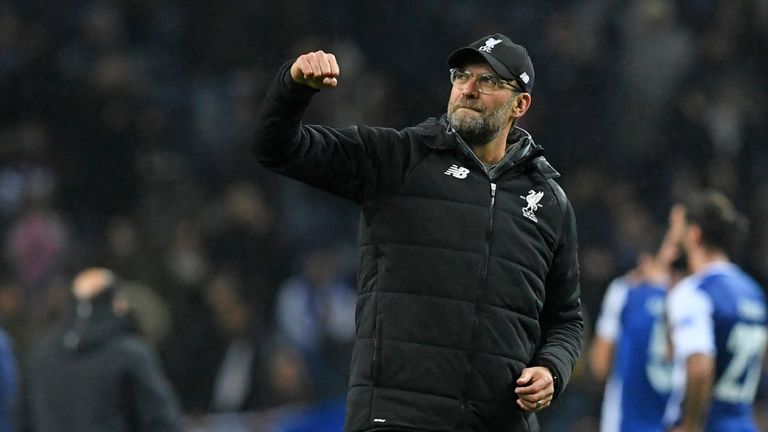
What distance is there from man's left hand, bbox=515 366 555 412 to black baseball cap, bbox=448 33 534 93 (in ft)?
2.96

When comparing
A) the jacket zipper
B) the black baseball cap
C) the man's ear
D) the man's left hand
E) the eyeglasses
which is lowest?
the man's left hand

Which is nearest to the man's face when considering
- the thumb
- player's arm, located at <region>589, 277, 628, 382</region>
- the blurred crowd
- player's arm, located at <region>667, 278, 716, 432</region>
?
the thumb

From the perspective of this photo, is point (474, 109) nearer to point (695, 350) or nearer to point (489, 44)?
point (489, 44)

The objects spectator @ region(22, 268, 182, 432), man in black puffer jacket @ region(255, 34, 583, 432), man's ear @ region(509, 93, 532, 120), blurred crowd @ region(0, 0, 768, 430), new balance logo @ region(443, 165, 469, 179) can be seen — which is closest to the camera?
man in black puffer jacket @ region(255, 34, 583, 432)

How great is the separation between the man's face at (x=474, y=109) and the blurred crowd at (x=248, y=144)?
6035 millimetres

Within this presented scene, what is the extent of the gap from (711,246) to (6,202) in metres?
6.52

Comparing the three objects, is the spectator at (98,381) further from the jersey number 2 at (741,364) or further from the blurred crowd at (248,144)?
the blurred crowd at (248,144)

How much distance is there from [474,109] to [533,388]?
87 centimetres

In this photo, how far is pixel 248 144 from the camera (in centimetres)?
1151

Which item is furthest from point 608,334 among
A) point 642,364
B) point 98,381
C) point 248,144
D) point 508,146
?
point 248,144

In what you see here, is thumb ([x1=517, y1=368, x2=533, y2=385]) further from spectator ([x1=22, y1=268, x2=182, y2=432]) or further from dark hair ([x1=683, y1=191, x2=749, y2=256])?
spectator ([x1=22, y1=268, x2=182, y2=432])

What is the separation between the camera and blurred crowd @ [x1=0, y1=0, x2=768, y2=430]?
11.0 meters

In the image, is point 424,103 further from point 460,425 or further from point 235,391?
point 460,425

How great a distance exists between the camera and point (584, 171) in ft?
38.6
